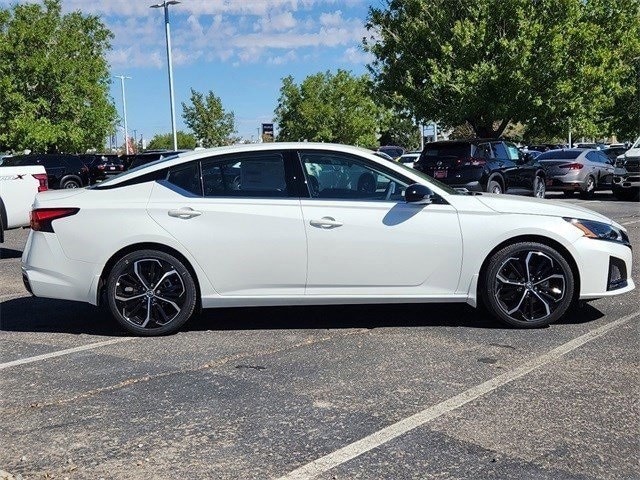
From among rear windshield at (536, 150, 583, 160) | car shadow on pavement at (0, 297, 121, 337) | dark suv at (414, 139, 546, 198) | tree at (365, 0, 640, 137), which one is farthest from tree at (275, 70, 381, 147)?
car shadow on pavement at (0, 297, 121, 337)

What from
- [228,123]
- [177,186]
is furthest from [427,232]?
[228,123]

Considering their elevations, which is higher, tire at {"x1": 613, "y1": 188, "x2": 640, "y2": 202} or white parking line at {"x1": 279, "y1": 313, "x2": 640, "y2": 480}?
tire at {"x1": 613, "y1": 188, "x2": 640, "y2": 202}

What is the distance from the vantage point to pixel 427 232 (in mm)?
5730

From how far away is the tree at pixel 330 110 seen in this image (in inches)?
2071

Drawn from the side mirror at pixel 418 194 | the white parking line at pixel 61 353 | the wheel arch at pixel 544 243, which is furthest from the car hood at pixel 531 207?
the white parking line at pixel 61 353

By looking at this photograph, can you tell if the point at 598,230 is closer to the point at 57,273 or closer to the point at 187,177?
the point at 187,177

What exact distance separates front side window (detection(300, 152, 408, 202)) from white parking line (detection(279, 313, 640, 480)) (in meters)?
1.72

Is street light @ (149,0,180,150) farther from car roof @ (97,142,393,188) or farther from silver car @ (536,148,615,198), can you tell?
car roof @ (97,142,393,188)

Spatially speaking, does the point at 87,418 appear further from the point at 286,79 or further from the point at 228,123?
the point at 228,123

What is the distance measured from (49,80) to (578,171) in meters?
24.6

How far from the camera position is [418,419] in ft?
12.8

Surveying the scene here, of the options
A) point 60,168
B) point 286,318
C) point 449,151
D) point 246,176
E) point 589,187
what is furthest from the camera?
point 60,168

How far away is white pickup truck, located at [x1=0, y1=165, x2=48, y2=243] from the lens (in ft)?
36.2

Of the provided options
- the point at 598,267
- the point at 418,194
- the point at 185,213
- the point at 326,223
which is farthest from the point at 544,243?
the point at 185,213
